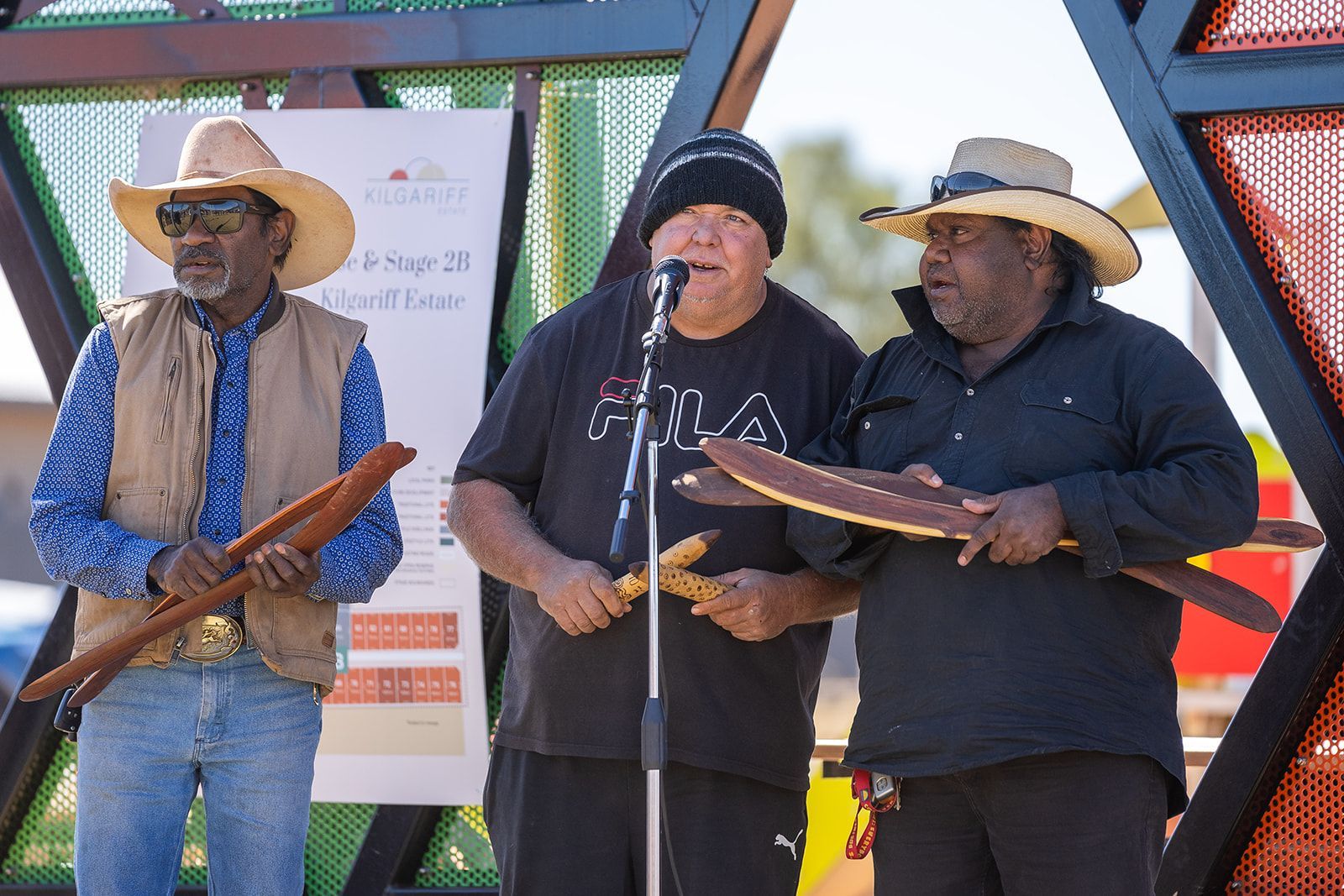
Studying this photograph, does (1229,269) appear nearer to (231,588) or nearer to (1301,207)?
(1301,207)

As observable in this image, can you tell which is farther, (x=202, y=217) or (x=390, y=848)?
(x=390, y=848)

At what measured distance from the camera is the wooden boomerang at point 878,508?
2707 mm

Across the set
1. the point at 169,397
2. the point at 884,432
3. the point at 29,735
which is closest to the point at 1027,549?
the point at 884,432

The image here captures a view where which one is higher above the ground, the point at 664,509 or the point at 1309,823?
the point at 664,509

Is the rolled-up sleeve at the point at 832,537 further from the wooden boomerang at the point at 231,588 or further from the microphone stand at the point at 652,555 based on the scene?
the wooden boomerang at the point at 231,588

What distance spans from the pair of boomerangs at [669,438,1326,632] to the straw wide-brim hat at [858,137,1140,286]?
653 millimetres

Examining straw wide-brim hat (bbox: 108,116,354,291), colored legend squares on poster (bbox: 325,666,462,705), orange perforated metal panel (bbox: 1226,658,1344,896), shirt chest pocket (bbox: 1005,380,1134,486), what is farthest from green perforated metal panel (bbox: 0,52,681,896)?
orange perforated metal panel (bbox: 1226,658,1344,896)

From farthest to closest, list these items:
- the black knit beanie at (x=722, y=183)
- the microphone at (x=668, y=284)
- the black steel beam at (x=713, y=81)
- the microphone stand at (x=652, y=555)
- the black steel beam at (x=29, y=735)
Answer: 1. the black steel beam at (x=29, y=735)
2. the black steel beam at (x=713, y=81)
3. the black knit beanie at (x=722, y=183)
4. the microphone at (x=668, y=284)
5. the microphone stand at (x=652, y=555)

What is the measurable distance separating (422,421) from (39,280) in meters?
1.50

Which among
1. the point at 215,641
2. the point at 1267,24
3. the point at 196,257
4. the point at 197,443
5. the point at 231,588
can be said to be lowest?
the point at 215,641

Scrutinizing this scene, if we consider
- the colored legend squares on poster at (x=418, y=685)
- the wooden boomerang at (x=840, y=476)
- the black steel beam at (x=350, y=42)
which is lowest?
the colored legend squares on poster at (x=418, y=685)

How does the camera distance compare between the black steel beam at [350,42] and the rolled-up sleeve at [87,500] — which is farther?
the black steel beam at [350,42]

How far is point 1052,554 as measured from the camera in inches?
110

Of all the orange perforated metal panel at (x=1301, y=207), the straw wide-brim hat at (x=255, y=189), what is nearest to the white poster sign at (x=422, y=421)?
the straw wide-brim hat at (x=255, y=189)
